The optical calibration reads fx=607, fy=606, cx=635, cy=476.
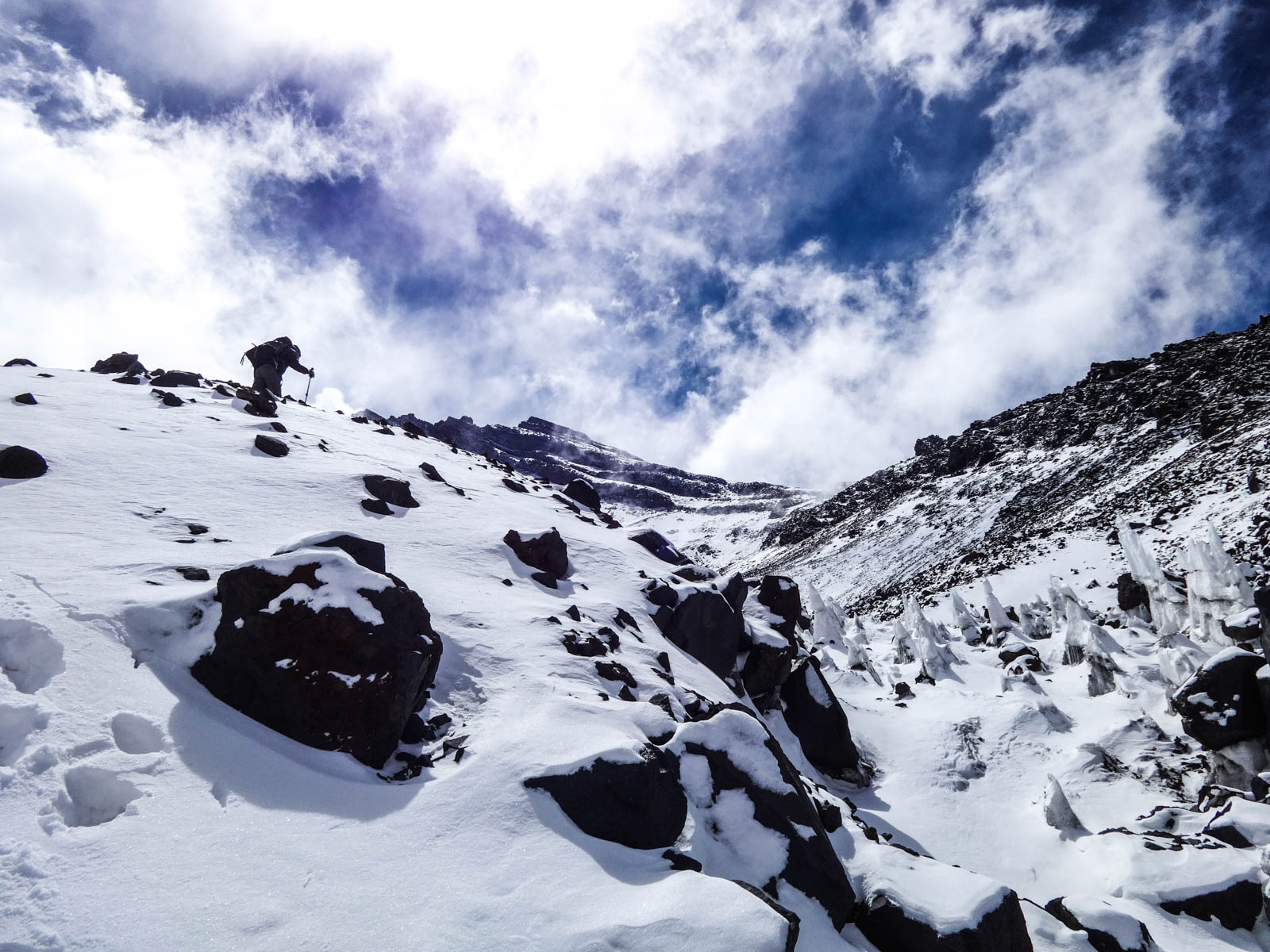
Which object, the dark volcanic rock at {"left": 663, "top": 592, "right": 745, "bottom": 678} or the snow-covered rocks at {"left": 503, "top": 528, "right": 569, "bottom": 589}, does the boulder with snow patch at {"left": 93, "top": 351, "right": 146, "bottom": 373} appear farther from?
the dark volcanic rock at {"left": 663, "top": 592, "right": 745, "bottom": 678}

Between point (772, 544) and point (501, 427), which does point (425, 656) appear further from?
point (501, 427)

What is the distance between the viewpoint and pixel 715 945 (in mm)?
5176

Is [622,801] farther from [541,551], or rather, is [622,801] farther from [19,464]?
[19,464]

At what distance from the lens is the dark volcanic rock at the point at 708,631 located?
16578 mm

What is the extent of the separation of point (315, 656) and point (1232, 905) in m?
14.8

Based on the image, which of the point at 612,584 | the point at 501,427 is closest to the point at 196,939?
the point at 612,584

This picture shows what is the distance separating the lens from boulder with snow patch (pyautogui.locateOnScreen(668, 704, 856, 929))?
7.81m

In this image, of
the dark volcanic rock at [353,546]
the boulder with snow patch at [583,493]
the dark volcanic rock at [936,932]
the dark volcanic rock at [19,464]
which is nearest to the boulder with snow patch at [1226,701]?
the dark volcanic rock at [936,932]

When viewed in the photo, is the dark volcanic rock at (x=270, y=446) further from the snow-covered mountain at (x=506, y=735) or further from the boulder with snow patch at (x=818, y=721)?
the boulder with snow patch at (x=818, y=721)

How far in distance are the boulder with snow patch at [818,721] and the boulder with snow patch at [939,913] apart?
26.9 feet

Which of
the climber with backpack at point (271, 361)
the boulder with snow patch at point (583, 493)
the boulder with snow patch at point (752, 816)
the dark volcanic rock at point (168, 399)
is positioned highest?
the climber with backpack at point (271, 361)

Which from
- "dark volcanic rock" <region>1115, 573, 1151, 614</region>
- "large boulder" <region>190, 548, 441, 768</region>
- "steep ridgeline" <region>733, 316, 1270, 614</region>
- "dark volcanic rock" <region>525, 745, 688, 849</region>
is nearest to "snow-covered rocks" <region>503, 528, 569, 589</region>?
"large boulder" <region>190, 548, 441, 768</region>

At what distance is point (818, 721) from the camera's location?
17.1m

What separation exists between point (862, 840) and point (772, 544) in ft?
228
